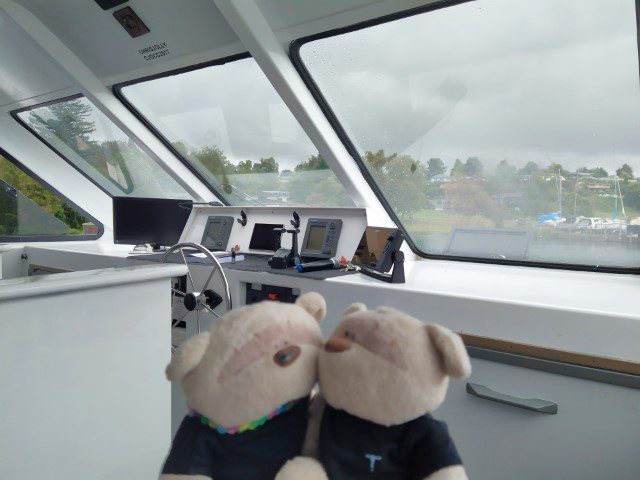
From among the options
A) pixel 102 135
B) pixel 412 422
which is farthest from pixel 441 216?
pixel 102 135

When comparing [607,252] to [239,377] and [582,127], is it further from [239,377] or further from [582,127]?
[239,377]

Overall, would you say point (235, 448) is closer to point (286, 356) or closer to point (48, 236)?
point (286, 356)

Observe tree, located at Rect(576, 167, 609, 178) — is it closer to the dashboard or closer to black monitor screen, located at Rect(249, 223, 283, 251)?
the dashboard

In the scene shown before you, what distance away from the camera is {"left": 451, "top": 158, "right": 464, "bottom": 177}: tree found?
229 cm

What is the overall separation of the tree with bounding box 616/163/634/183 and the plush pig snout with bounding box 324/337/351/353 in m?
1.76

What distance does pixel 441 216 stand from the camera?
2.49 metres

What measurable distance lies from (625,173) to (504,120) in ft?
1.75

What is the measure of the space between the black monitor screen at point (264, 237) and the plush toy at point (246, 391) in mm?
2123

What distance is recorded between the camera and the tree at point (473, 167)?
2227 mm

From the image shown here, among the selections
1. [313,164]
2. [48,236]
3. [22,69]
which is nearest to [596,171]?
[313,164]

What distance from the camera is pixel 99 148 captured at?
12.6 feet

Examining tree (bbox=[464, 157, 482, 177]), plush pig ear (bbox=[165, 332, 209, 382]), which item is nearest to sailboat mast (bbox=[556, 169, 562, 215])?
tree (bbox=[464, 157, 482, 177])

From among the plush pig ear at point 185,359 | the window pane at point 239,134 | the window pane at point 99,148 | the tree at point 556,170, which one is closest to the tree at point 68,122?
the window pane at point 99,148

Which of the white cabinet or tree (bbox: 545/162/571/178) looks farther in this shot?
tree (bbox: 545/162/571/178)
